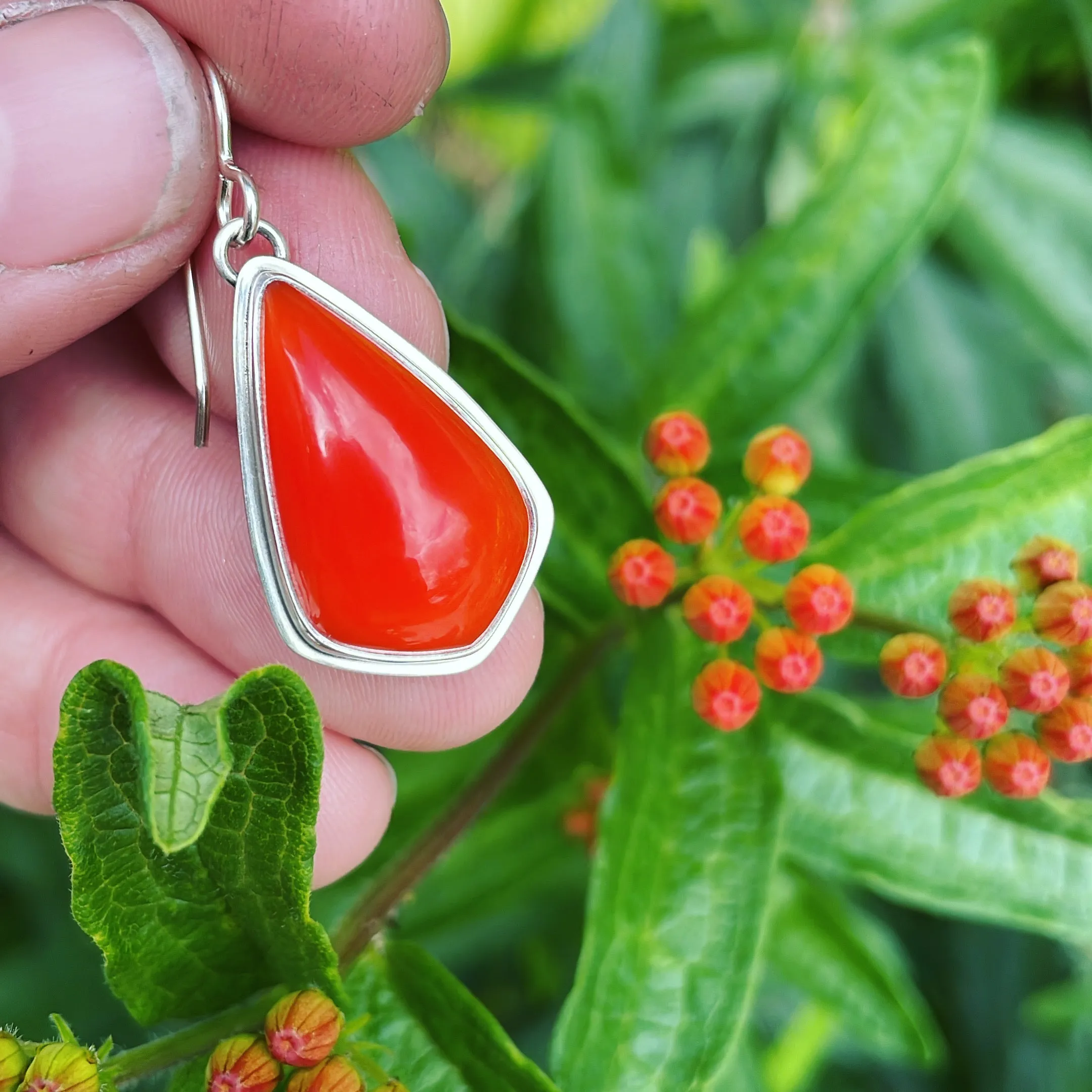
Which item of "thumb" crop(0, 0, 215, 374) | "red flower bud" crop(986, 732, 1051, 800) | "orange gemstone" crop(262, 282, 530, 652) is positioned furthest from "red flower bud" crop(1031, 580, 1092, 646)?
"thumb" crop(0, 0, 215, 374)

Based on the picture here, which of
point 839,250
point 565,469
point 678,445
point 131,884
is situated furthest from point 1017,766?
point 131,884

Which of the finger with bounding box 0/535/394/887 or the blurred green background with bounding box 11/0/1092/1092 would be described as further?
the blurred green background with bounding box 11/0/1092/1092

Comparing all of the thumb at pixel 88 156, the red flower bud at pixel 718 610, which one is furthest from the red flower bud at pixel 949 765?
the thumb at pixel 88 156

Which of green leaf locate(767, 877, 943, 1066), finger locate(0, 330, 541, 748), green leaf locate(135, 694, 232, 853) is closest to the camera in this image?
green leaf locate(135, 694, 232, 853)

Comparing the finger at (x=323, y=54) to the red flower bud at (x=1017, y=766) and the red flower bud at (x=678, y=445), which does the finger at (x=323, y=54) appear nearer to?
the red flower bud at (x=678, y=445)

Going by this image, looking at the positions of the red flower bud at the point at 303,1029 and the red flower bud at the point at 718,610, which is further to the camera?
the red flower bud at the point at 718,610

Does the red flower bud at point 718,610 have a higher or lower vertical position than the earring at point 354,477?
lower

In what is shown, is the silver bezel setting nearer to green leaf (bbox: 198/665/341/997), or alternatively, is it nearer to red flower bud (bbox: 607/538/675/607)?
red flower bud (bbox: 607/538/675/607)
